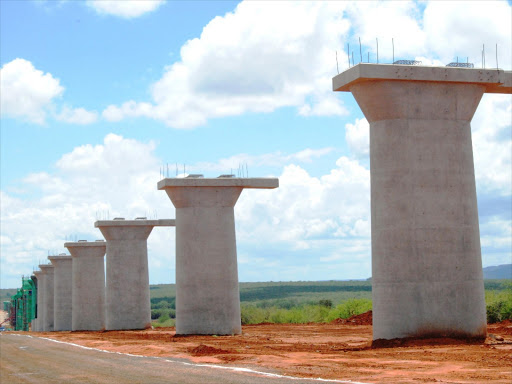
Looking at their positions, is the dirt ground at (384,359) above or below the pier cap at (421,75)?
below

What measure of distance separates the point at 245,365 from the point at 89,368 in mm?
4412

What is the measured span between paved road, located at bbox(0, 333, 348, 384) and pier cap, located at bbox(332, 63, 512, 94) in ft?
30.7

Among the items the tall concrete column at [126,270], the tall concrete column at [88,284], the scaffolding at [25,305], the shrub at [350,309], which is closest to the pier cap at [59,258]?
the tall concrete column at [88,284]

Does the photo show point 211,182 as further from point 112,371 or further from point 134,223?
point 134,223

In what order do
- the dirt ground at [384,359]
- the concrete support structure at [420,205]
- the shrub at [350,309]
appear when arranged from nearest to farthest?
the dirt ground at [384,359], the concrete support structure at [420,205], the shrub at [350,309]

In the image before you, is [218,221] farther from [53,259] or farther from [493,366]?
[53,259]

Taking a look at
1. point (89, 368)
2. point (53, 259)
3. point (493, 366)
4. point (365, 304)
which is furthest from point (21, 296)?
point (493, 366)

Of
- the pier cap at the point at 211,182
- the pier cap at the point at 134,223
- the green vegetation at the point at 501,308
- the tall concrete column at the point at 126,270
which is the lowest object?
the green vegetation at the point at 501,308

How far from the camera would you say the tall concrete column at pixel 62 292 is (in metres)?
72.2

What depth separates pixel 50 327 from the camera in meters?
81.1

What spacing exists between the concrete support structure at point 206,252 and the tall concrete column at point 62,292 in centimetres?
3925

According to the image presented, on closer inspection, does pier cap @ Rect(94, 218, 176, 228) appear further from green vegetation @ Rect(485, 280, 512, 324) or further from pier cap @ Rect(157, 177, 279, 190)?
green vegetation @ Rect(485, 280, 512, 324)

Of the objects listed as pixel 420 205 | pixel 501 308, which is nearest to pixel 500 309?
pixel 501 308

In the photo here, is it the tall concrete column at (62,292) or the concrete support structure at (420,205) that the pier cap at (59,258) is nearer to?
the tall concrete column at (62,292)
